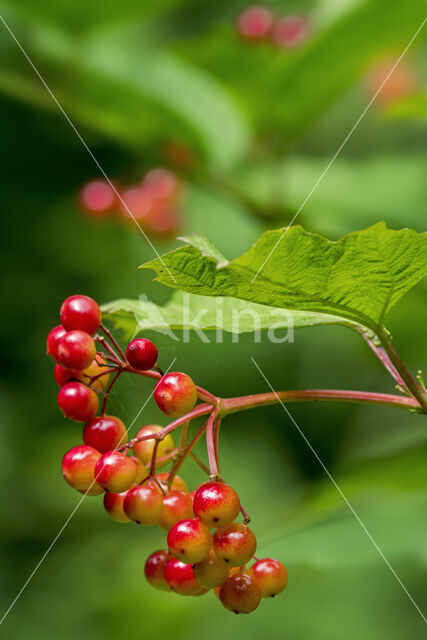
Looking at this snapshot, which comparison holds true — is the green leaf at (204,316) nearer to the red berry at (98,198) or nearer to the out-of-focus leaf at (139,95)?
the out-of-focus leaf at (139,95)

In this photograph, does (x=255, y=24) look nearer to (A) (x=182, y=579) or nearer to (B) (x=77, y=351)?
(B) (x=77, y=351)

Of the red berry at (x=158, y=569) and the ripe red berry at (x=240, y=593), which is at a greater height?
the ripe red berry at (x=240, y=593)

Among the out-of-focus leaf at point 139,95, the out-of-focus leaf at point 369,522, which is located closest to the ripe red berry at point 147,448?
the out-of-focus leaf at point 369,522

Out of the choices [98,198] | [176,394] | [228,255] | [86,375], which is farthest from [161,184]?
[176,394]

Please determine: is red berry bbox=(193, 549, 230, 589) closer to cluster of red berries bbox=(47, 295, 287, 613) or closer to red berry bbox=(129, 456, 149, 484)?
cluster of red berries bbox=(47, 295, 287, 613)

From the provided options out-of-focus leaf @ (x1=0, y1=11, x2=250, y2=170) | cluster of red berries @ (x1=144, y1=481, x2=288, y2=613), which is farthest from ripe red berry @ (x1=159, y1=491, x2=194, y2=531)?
out-of-focus leaf @ (x1=0, y1=11, x2=250, y2=170)

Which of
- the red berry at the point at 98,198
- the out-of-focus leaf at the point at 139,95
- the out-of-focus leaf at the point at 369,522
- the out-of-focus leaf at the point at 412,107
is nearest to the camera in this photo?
the out-of-focus leaf at the point at 369,522
